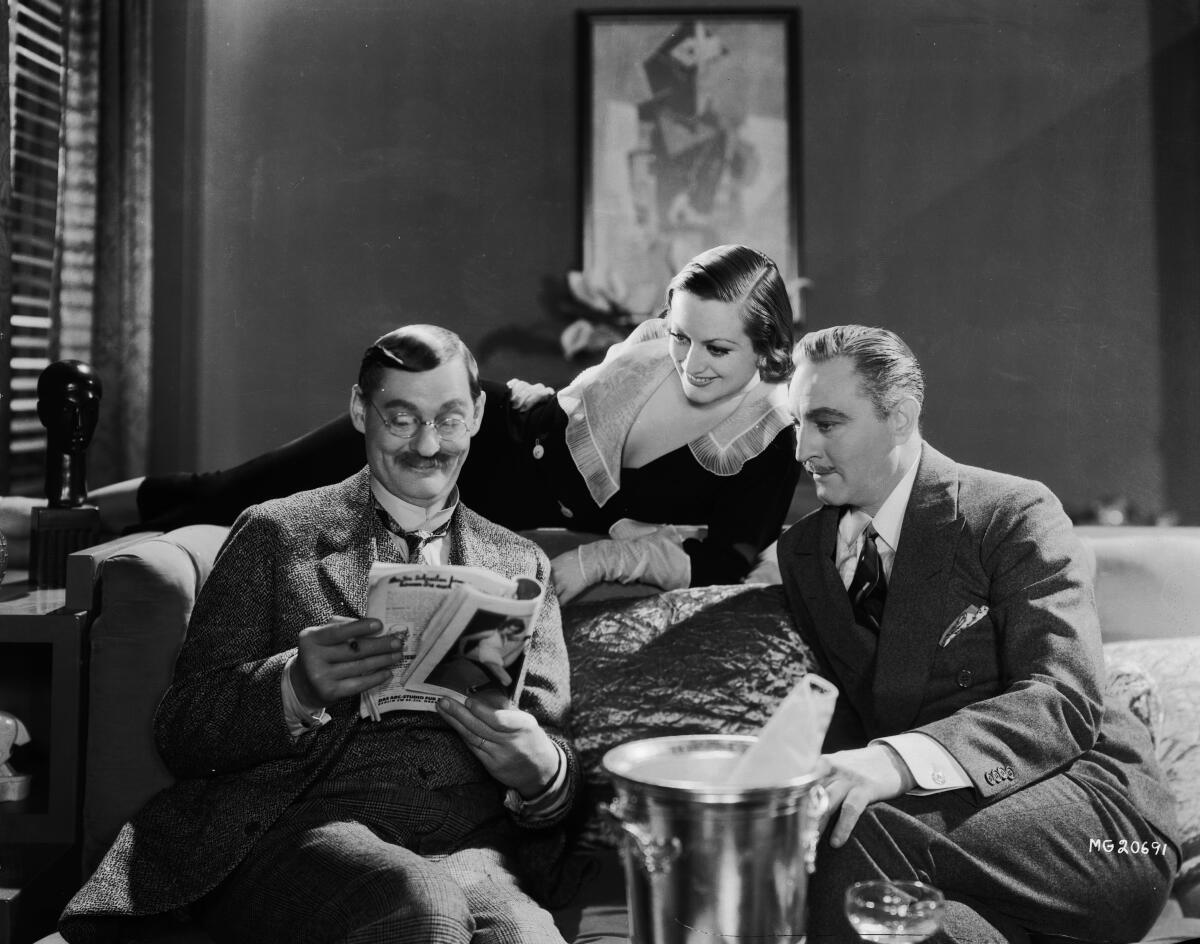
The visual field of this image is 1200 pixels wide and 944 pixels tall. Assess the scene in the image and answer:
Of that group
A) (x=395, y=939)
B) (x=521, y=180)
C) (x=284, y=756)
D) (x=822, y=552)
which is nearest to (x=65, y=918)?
(x=284, y=756)

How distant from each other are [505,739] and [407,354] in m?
0.66

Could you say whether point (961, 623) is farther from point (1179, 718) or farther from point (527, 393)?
point (527, 393)

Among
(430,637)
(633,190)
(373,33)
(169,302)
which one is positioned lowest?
(430,637)

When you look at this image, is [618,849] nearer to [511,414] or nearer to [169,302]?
[511,414]

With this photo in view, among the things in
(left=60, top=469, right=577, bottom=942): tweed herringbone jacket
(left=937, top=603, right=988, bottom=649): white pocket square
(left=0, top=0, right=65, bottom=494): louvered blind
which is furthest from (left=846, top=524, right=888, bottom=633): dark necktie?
(left=0, top=0, right=65, bottom=494): louvered blind

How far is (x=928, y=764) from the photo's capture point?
1.80 meters

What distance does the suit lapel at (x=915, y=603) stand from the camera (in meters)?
2.04

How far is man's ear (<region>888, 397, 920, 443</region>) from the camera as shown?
84.8 inches

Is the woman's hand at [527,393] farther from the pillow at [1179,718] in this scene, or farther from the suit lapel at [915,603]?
the pillow at [1179,718]

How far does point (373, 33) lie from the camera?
2895 mm

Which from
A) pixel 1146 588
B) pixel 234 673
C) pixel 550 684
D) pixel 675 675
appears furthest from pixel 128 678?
pixel 1146 588

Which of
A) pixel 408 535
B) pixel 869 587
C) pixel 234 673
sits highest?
pixel 408 535

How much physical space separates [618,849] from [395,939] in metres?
0.74

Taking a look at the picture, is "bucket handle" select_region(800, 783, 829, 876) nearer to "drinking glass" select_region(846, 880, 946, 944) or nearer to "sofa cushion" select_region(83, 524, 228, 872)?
"drinking glass" select_region(846, 880, 946, 944)
